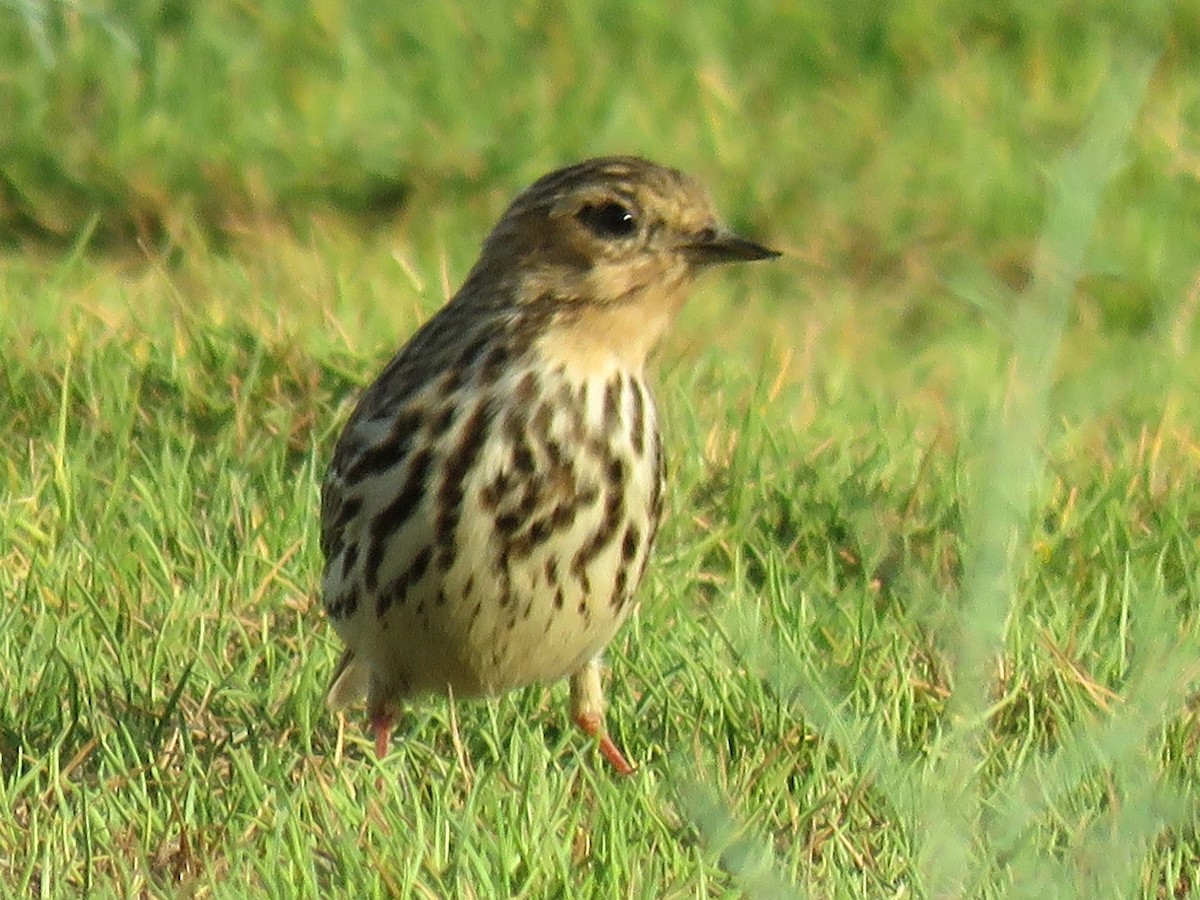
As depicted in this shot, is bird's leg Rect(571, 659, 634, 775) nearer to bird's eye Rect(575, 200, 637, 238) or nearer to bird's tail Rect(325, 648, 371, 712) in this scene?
bird's tail Rect(325, 648, 371, 712)

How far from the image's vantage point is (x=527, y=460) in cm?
495

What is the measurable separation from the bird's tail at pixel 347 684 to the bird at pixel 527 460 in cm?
4

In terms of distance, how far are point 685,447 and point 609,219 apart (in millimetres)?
1542

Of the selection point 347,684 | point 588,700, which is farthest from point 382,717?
point 588,700

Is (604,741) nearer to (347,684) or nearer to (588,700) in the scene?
(588,700)

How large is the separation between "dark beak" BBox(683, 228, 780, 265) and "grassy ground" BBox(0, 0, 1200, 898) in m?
0.43

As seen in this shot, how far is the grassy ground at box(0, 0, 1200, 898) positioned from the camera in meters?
4.52

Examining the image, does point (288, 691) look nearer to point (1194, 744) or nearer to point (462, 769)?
point (462, 769)

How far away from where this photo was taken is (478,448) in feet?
16.3

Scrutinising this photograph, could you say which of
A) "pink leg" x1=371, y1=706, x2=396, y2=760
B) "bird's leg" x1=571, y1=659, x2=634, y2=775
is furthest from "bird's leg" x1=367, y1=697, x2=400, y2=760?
"bird's leg" x1=571, y1=659, x2=634, y2=775

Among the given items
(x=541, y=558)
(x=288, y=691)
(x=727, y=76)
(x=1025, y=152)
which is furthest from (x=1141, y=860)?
(x=727, y=76)

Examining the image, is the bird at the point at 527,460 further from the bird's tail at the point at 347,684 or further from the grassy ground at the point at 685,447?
the grassy ground at the point at 685,447

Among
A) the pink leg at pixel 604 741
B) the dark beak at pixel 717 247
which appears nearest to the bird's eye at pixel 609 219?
the dark beak at pixel 717 247

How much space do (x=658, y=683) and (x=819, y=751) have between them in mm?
530
